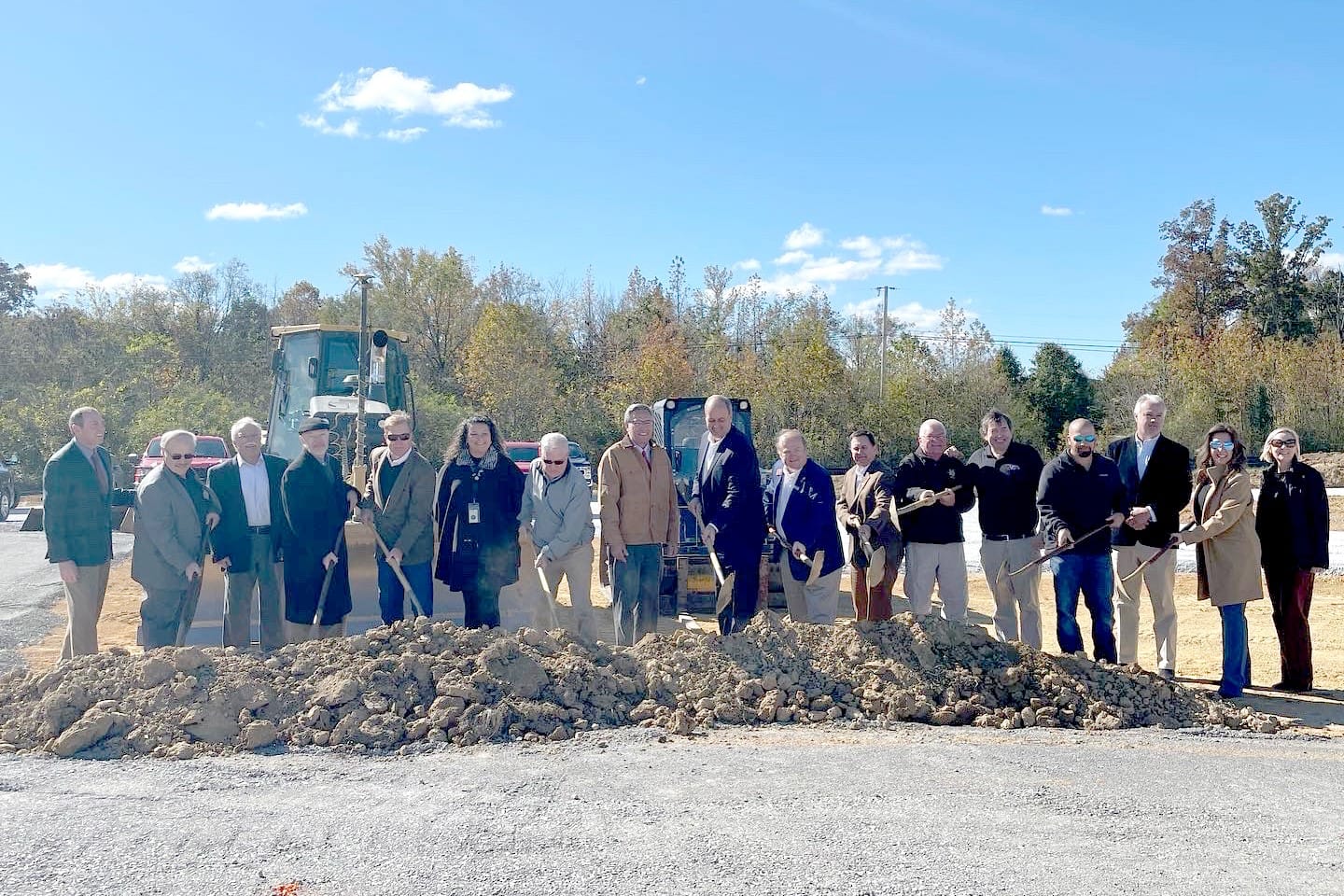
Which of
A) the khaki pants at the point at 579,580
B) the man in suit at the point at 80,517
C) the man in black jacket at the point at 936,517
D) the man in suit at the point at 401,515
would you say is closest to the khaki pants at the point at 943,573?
the man in black jacket at the point at 936,517

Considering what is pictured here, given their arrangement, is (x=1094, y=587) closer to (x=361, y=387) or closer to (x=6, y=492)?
(x=361, y=387)

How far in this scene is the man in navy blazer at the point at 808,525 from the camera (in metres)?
6.79

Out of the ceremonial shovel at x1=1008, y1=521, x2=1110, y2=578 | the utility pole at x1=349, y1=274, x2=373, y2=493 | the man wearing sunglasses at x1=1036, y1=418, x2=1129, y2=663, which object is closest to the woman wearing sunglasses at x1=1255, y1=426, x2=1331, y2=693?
the man wearing sunglasses at x1=1036, y1=418, x2=1129, y2=663

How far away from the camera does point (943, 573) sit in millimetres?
6812

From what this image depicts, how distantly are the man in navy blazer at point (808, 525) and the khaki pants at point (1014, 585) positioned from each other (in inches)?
38.4

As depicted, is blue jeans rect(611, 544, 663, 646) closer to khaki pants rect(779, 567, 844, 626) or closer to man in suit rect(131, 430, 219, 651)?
khaki pants rect(779, 567, 844, 626)

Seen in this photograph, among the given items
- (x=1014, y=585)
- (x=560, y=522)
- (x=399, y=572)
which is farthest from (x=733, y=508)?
(x=399, y=572)

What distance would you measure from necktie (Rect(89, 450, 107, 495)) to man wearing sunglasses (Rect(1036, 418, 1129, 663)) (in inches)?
228

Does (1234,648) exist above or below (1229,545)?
below

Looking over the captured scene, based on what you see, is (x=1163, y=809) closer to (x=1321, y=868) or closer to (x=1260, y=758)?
(x=1321, y=868)

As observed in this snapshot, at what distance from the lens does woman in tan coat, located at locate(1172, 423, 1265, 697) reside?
20.8 ft

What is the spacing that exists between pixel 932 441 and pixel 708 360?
3296 cm

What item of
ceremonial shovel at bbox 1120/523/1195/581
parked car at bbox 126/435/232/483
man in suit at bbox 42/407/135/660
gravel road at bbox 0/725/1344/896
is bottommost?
gravel road at bbox 0/725/1344/896

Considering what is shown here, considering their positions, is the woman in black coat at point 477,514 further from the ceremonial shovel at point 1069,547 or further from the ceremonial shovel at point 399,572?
the ceremonial shovel at point 1069,547
